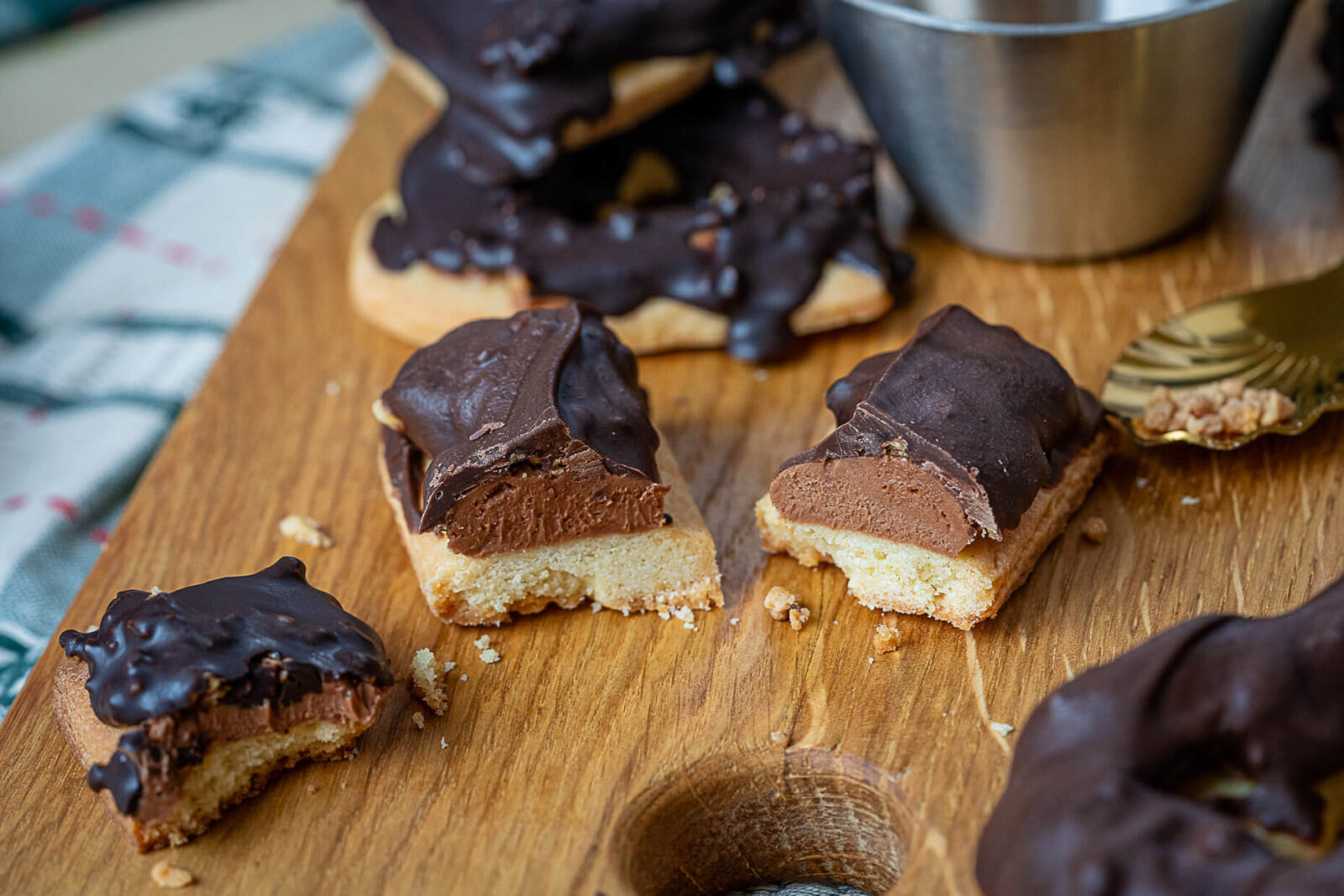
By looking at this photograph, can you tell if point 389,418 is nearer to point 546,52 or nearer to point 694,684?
point 694,684

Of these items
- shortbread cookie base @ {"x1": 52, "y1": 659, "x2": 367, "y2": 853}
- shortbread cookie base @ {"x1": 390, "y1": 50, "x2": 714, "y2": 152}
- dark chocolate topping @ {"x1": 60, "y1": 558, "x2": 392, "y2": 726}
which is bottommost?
shortbread cookie base @ {"x1": 52, "y1": 659, "x2": 367, "y2": 853}

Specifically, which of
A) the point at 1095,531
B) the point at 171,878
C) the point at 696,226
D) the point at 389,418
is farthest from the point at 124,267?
the point at 1095,531

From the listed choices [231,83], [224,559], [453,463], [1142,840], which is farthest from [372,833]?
[231,83]

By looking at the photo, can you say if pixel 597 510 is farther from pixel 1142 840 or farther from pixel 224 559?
pixel 1142 840

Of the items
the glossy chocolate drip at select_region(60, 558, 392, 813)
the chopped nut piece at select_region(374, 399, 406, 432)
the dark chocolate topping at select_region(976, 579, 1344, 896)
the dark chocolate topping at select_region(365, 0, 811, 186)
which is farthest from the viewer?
the dark chocolate topping at select_region(365, 0, 811, 186)

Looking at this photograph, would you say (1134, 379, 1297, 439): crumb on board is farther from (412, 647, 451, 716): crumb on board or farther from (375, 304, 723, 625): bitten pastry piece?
(412, 647, 451, 716): crumb on board

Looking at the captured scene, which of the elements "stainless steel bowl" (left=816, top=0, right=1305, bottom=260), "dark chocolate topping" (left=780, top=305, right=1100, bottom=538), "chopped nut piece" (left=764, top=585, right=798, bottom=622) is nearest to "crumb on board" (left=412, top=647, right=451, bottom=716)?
"chopped nut piece" (left=764, top=585, right=798, bottom=622)

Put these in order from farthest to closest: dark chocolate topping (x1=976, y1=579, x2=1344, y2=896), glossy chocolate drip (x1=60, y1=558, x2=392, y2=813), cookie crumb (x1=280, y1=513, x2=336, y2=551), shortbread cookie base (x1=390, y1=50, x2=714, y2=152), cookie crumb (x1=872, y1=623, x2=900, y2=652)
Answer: shortbread cookie base (x1=390, y1=50, x2=714, y2=152) → cookie crumb (x1=280, y1=513, x2=336, y2=551) → cookie crumb (x1=872, y1=623, x2=900, y2=652) → glossy chocolate drip (x1=60, y1=558, x2=392, y2=813) → dark chocolate topping (x1=976, y1=579, x2=1344, y2=896)
